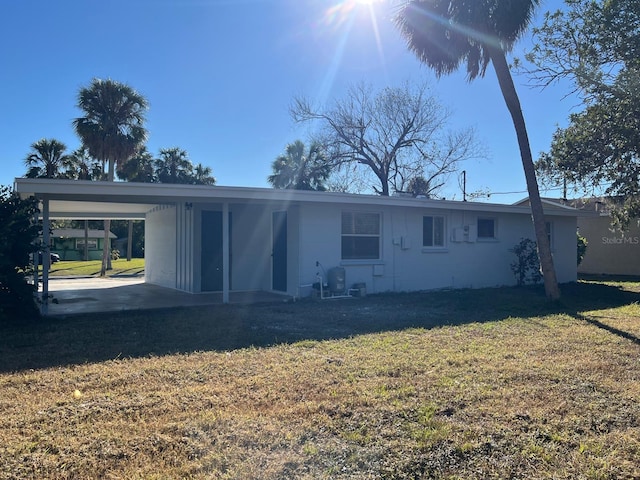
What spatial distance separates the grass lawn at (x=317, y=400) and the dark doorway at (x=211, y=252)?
14.6ft

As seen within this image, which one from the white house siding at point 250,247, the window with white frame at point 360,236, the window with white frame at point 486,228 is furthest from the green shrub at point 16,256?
the window with white frame at point 486,228

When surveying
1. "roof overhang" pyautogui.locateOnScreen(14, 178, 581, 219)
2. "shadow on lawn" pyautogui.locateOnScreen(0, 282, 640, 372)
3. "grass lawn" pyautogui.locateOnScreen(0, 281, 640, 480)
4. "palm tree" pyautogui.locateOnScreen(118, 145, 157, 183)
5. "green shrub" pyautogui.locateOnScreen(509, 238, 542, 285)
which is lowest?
"grass lawn" pyautogui.locateOnScreen(0, 281, 640, 480)

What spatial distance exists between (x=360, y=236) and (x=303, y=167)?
14802 mm

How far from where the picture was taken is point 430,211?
13.4m

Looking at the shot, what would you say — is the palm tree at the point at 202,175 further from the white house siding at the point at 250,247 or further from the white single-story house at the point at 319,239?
the white house siding at the point at 250,247

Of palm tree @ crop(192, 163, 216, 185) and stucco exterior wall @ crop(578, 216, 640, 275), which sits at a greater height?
palm tree @ crop(192, 163, 216, 185)

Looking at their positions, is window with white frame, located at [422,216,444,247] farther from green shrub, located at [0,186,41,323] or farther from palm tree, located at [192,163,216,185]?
palm tree, located at [192,163,216,185]

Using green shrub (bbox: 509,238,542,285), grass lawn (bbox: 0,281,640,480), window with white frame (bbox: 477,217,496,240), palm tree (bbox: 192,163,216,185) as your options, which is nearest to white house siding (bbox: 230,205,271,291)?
grass lawn (bbox: 0,281,640,480)

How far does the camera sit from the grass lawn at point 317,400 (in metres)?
3.27

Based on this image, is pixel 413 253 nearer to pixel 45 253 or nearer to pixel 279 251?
pixel 279 251

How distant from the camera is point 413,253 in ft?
42.9

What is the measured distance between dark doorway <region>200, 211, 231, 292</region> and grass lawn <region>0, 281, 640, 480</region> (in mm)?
4439

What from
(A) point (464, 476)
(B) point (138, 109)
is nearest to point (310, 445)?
(A) point (464, 476)

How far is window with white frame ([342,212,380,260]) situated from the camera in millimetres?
12148
